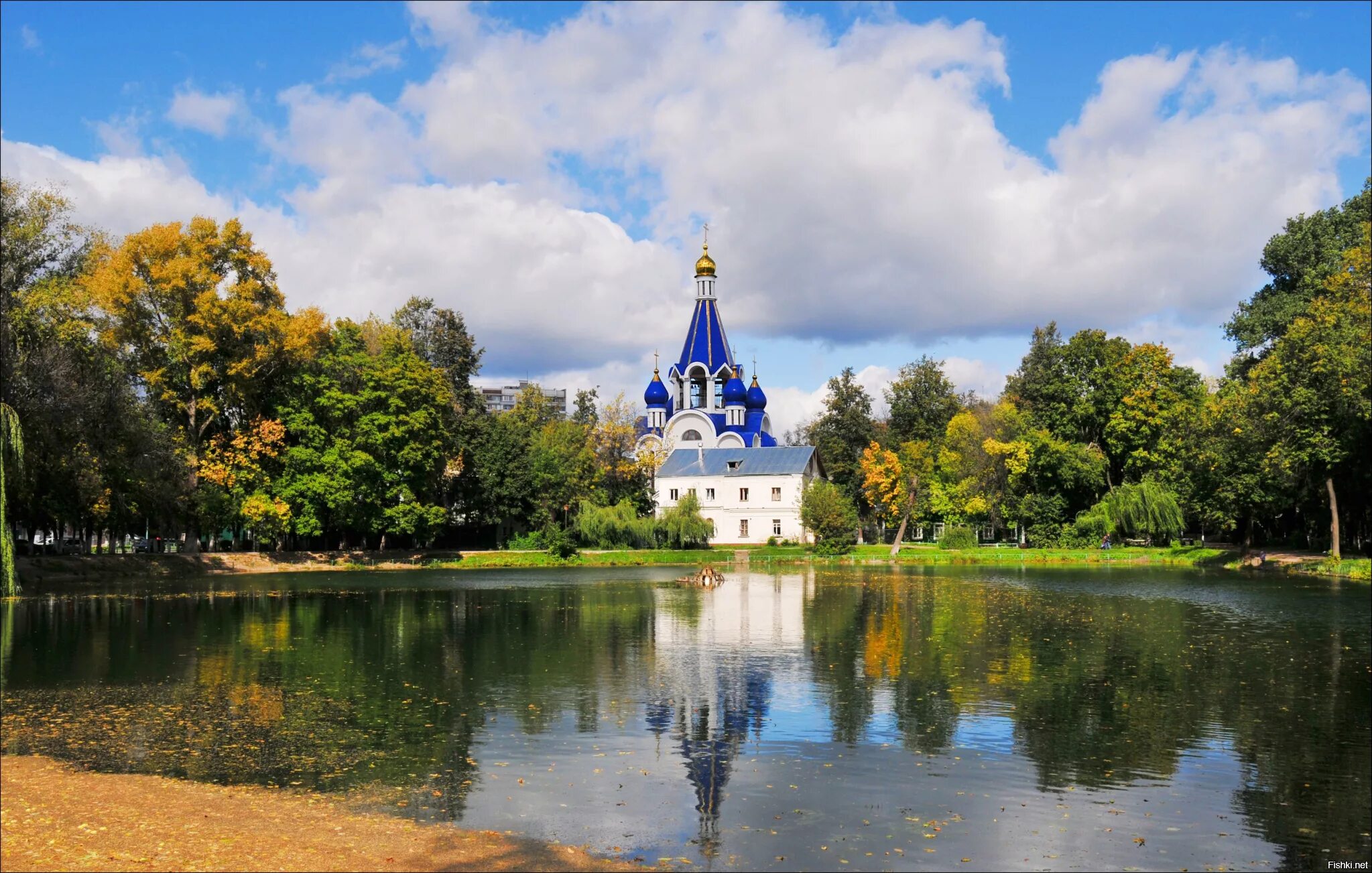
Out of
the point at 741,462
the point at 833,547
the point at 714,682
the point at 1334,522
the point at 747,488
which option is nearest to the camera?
the point at 714,682

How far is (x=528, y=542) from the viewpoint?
6825 cm

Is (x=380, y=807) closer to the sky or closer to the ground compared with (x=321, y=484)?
closer to the ground

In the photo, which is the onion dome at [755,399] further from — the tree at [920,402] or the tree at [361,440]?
the tree at [361,440]

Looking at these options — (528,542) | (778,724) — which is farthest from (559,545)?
(778,724)

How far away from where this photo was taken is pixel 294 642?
24.7 m

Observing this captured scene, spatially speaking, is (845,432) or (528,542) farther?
(845,432)

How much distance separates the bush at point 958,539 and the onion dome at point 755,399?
2938cm

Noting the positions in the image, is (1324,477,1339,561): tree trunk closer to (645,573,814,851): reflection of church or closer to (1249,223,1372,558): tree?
(1249,223,1372,558): tree

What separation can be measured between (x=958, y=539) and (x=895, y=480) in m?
8.84

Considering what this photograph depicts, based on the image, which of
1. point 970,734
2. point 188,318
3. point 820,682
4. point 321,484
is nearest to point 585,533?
point 321,484

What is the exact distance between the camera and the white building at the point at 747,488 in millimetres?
82625

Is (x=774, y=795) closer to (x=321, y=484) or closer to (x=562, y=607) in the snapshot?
(x=562, y=607)

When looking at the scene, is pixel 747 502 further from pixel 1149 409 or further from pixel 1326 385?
pixel 1326 385

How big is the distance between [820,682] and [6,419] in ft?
84.3
